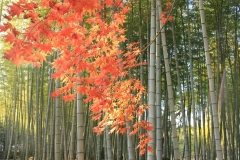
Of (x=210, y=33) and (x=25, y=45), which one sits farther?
(x=210, y=33)

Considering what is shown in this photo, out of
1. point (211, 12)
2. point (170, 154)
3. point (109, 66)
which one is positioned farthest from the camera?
point (170, 154)

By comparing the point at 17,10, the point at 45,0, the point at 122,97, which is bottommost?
the point at 122,97

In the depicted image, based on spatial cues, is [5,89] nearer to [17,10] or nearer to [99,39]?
[99,39]

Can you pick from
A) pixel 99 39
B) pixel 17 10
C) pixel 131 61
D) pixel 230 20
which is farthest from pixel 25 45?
pixel 230 20

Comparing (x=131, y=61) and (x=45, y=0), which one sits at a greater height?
(x=45, y=0)

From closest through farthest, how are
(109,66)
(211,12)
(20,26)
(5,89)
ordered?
(109,66) < (211,12) < (20,26) < (5,89)

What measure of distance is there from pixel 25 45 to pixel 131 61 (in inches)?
66.4

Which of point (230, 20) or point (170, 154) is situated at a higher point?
point (230, 20)

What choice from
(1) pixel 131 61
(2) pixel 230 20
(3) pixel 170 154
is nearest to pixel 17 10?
(1) pixel 131 61

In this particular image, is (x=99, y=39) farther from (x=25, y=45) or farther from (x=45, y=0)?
(x=25, y=45)

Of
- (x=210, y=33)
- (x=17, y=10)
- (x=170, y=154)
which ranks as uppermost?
(x=210, y=33)

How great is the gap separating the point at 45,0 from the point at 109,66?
3.54 feet

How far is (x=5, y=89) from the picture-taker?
1351cm

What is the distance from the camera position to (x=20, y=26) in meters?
8.32
